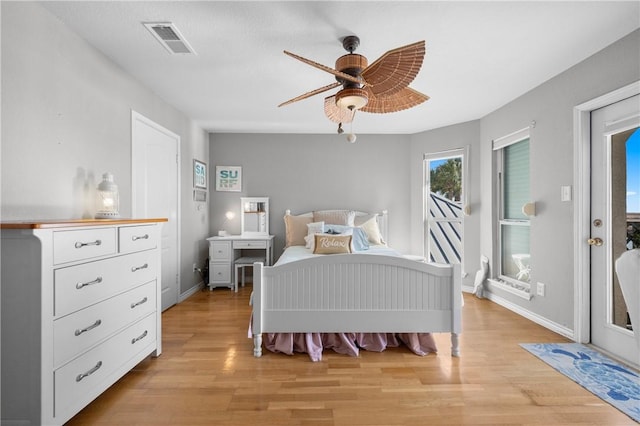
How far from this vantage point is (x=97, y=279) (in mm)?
1688

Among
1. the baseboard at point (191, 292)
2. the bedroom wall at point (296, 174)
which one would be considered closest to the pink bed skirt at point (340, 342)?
the baseboard at point (191, 292)

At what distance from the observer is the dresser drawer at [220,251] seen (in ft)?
14.4

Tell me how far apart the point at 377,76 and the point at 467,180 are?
2931 millimetres

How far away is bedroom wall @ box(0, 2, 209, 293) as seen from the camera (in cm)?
172

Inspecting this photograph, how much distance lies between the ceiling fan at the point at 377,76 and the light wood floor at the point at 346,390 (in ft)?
5.91

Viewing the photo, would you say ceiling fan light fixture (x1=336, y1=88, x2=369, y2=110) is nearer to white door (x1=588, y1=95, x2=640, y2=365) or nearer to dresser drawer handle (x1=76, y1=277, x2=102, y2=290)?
dresser drawer handle (x1=76, y1=277, x2=102, y2=290)

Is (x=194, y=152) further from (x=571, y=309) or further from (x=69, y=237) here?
(x=571, y=309)

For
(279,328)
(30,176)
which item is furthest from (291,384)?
(30,176)

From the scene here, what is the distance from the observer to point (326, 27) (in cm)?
210

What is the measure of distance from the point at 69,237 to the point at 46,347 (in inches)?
19.7

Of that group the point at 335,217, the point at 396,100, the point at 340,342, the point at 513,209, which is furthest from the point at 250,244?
the point at 513,209

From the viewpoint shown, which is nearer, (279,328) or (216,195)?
(279,328)

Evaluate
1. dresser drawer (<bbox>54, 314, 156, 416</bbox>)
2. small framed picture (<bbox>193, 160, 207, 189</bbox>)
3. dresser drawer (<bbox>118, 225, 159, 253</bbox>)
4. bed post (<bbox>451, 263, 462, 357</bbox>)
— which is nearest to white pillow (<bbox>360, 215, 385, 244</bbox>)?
bed post (<bbox>451, 263, 462, 357</bbox>)

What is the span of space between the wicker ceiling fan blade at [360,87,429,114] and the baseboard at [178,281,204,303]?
319 centimetres
